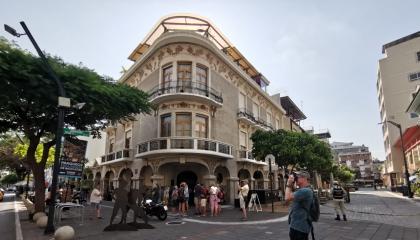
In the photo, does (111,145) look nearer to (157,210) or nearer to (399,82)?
(157,210)

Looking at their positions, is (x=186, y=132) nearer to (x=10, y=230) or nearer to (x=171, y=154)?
(x=171, y=154)

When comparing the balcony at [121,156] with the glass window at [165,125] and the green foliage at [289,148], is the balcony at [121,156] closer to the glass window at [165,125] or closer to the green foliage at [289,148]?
the glass window at [165,125]

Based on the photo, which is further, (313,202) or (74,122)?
(74,122)

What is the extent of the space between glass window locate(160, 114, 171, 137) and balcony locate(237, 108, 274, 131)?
700 centimetres

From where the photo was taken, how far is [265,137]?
2269 centimetres

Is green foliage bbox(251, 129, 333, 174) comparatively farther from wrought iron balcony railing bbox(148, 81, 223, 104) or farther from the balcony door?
the balcony door

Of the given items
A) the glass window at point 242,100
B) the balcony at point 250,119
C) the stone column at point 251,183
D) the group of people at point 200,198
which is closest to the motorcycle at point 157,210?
the group of people at point 200,198

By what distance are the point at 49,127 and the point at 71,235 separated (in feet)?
25.4

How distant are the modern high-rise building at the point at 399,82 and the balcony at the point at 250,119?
83.0 feet

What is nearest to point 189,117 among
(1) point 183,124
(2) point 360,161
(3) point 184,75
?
(1) point 183,124

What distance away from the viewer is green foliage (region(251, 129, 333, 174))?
70.6ft

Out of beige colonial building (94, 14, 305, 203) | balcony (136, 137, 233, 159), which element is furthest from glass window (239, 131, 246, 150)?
balcony (136, 137, 233, 159)

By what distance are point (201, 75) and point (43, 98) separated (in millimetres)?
Result: 12729

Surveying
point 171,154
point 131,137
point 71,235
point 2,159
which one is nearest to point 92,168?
point 2,159
